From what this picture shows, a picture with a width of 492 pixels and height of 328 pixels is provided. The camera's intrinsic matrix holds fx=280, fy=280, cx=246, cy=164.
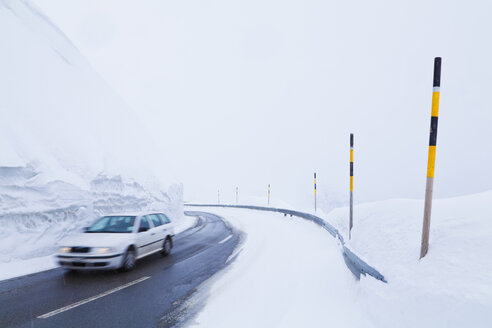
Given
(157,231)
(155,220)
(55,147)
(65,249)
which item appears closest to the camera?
(65,249)

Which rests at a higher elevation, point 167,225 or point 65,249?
point 65,249

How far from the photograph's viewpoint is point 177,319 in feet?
14.5

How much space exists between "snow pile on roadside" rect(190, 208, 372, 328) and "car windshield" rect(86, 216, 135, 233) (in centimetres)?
321

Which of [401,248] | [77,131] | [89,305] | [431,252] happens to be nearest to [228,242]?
[89,305]

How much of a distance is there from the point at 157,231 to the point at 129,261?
159 cm

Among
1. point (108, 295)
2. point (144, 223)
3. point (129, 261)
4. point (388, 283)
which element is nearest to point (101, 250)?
point (129, 261)

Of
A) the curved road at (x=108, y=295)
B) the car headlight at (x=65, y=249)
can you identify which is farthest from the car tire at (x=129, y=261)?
the car headlight at (x=65, y=249)

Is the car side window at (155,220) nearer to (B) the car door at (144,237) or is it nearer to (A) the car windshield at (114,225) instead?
(B) the car door at (144,237)

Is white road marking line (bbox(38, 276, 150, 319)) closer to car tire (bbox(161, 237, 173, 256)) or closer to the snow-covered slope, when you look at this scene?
car tire (bbox(161, 237, 173, 256))

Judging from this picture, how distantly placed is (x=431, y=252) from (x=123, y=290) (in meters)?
5.62

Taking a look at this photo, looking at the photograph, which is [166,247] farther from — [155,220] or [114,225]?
[114,225]

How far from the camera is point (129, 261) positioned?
7.32 meters

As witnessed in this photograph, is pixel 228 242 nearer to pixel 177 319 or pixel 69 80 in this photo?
pixel 177 319

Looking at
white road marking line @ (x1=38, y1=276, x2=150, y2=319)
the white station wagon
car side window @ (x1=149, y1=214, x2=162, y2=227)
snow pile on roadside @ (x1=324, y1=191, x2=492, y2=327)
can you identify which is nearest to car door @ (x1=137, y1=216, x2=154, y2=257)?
the white station wagon
